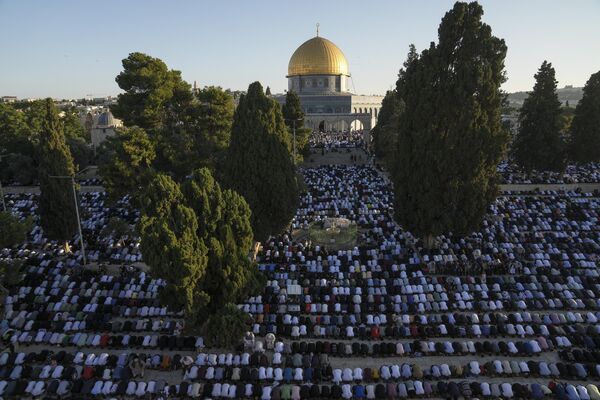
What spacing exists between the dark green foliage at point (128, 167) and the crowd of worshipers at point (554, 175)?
29038 mm

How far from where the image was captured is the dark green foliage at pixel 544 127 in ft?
112

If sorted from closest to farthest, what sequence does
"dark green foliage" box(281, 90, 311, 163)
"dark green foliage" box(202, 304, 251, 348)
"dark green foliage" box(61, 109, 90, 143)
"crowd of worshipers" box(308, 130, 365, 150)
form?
"dark green foliage" box(202, 304, 251, 348)
"dark green foliage" box(281, 90, 311, 163)
"dark green foliage" box(61, 109, 90, 143)
"crowd of worshipers" box(308, 130, 365, 150)

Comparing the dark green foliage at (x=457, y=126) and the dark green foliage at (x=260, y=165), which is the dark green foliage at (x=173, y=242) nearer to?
the dark green foliage at (x=260, y=165)

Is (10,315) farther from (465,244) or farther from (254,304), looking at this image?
(465,244)

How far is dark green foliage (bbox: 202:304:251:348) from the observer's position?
45.2ft

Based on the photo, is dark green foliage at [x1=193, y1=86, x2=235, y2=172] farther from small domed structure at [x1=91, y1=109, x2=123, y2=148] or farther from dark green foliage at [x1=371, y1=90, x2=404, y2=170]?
small domed structure at [x1=91, y1=109, x2=123, y2=148]

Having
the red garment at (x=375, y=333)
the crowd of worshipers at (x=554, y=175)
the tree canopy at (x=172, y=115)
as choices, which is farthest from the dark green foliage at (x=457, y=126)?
the crowd of worshipers at (x=554, y=175)

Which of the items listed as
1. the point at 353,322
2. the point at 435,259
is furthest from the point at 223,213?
the point at 435,259

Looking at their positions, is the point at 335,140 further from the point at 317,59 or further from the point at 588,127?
the point at 588,127

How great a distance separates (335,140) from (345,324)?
1993 inches

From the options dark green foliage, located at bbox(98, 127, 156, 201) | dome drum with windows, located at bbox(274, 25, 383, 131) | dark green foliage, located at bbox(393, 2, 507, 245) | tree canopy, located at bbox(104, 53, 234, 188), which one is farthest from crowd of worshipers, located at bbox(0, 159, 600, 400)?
dome drum with windows, located at bbox(274, 25, 383, 131)

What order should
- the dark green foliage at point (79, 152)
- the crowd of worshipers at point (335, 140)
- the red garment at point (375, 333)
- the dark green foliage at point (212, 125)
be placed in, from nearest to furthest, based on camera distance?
the red garment at point (375, 333) → the dark green foliage at point (212, 125) → the dark green foliage at point (79, 152) → the crowd of worshipers at point (335, 140)

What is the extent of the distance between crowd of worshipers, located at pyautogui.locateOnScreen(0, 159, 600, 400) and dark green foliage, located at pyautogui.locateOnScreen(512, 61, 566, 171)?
38.4 ft

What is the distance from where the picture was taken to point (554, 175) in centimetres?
3725
